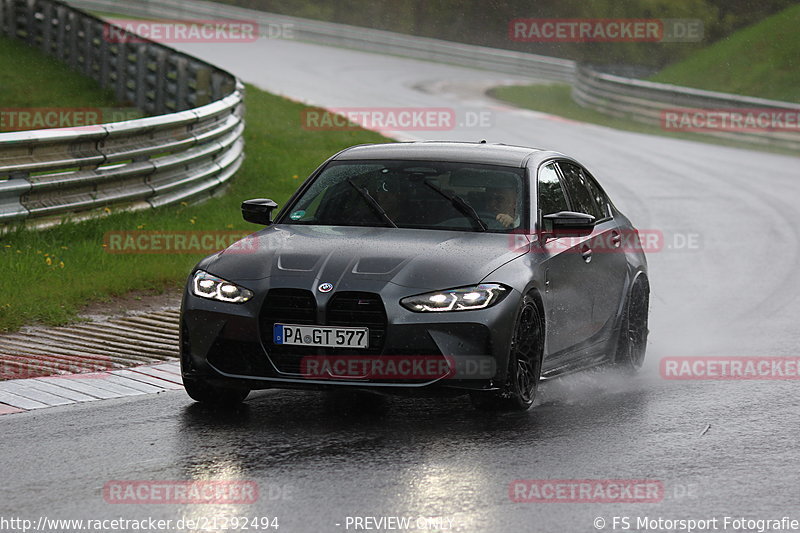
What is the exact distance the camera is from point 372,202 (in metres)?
8.90

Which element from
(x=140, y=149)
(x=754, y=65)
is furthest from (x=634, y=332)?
(x=754, y=65)

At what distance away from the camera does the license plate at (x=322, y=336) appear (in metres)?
7.55

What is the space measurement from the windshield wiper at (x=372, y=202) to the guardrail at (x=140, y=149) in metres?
4.66

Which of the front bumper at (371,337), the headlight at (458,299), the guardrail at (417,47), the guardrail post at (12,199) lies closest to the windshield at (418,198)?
the headlight at (458,299)

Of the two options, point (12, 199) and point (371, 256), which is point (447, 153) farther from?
point (12, 199)

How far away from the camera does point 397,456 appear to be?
703 cm

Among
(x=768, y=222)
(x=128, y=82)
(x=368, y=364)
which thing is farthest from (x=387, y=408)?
(x=128, y=82)

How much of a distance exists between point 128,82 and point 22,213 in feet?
42.2

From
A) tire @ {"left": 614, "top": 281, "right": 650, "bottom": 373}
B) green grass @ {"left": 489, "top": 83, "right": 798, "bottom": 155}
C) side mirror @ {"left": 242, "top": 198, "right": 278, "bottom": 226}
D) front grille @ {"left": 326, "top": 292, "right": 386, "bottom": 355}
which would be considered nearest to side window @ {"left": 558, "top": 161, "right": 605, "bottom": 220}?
tire @ {"left": 614, "top": 281, "right": 650, "bottom": 373}

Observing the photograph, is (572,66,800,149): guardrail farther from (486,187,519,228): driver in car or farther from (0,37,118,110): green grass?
(486,187,519,228): driver in car

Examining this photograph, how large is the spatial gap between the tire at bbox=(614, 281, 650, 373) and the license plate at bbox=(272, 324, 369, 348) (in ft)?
9.19

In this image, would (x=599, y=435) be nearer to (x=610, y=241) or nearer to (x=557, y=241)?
(x=557, y=241)

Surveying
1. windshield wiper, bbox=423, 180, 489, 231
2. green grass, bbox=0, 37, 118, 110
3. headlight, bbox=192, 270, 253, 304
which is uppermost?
windshield wiper, bbox=423, 180, 489, 231

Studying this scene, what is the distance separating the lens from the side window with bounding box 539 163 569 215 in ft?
29.9
